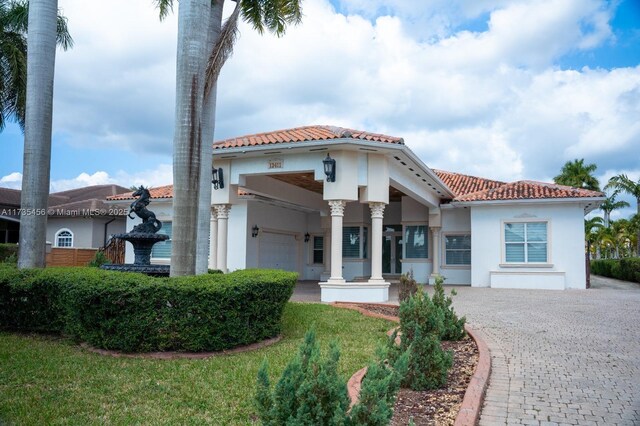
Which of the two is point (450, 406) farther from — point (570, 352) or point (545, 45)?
point (545, 45)

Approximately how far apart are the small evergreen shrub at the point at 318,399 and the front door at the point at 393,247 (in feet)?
64.6

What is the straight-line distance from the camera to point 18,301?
26.5ft

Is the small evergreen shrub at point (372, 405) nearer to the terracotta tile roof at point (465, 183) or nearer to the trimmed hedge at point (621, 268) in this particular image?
the terracotta tile roof at point (465, 183)

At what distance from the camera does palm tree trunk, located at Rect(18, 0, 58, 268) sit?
8.99 m

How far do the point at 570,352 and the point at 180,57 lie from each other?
7.47 metres

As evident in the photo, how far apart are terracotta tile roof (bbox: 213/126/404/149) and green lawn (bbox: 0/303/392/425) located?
18.9 ft

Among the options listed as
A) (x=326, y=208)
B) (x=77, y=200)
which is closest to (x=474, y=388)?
(x=326, y=208)

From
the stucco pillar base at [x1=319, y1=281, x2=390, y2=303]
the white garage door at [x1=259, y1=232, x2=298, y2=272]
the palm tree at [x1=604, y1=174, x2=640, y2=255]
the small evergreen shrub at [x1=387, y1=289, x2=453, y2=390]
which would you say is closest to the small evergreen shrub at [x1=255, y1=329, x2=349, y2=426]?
the small evergreen shrub at [x1=387, y1=289, x2=453, y2=390]

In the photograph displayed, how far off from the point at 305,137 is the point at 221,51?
3.84 metres

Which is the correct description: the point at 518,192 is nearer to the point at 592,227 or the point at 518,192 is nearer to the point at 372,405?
the point at 372,405

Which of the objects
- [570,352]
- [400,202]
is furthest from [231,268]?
[570,352]

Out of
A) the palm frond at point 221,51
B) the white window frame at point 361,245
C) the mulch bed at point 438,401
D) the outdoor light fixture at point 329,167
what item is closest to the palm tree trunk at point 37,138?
the palm frond at point 221,51

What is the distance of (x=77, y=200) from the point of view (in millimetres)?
36500

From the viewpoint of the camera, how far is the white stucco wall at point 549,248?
57.9 ft
